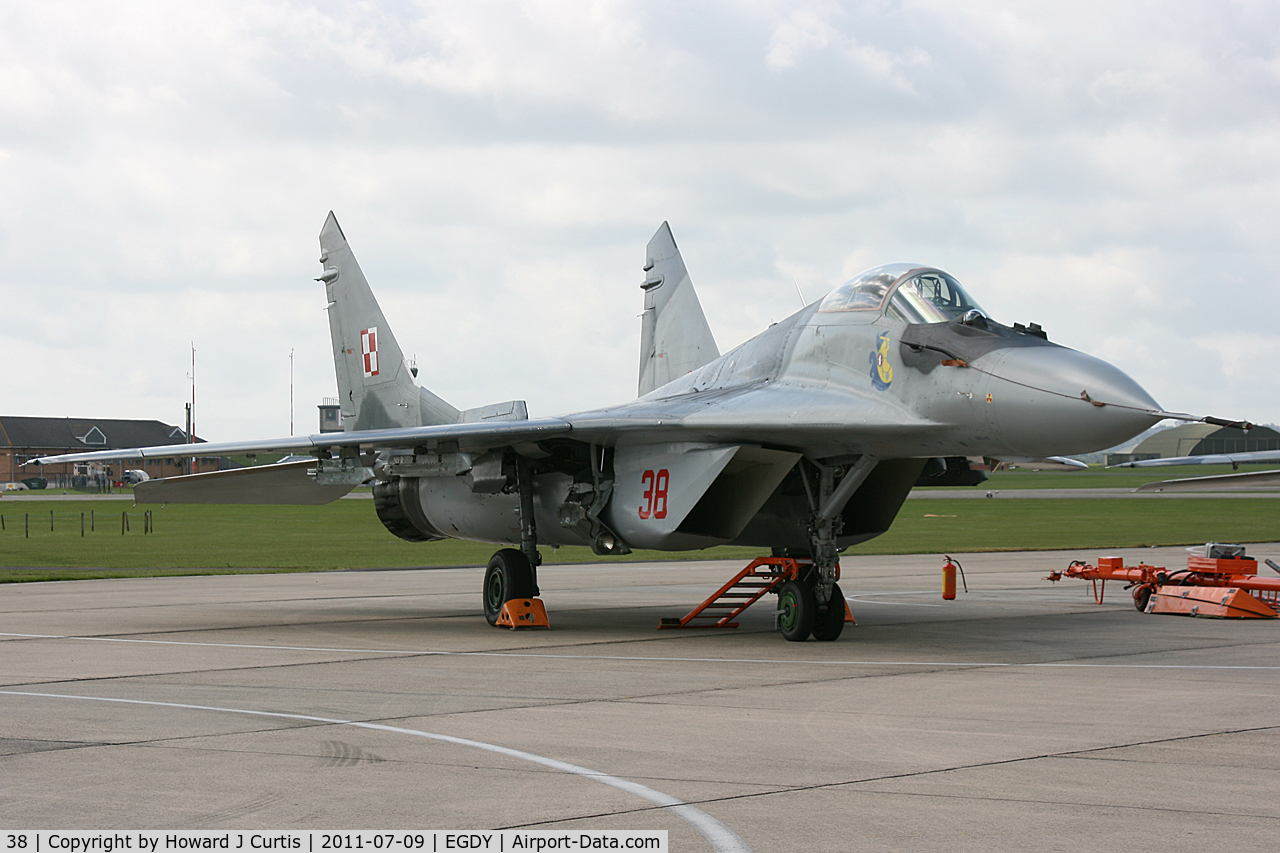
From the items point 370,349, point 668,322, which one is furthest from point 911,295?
point 370,349

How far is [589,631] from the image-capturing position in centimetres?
1388

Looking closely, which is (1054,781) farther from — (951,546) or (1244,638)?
(951,546)

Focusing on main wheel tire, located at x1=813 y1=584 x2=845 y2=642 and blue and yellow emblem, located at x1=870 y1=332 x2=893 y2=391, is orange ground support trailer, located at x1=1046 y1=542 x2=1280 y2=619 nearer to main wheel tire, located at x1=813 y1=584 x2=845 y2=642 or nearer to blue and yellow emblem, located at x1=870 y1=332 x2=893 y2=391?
main wheel tire, located at x1=813 y1=584 x2=845 y2=642

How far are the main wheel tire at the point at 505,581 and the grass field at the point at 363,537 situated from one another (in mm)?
11187

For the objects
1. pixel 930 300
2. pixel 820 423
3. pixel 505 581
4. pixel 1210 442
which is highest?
pixel 1210 442

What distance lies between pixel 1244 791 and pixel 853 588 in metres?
14.3

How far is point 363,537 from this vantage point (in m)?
35.7

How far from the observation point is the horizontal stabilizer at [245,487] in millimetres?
16500

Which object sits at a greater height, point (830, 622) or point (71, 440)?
point (71, 440)

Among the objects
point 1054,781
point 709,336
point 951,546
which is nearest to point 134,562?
point 709,336

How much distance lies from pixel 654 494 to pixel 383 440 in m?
2.98

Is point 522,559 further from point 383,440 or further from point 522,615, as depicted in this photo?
point 383,440
